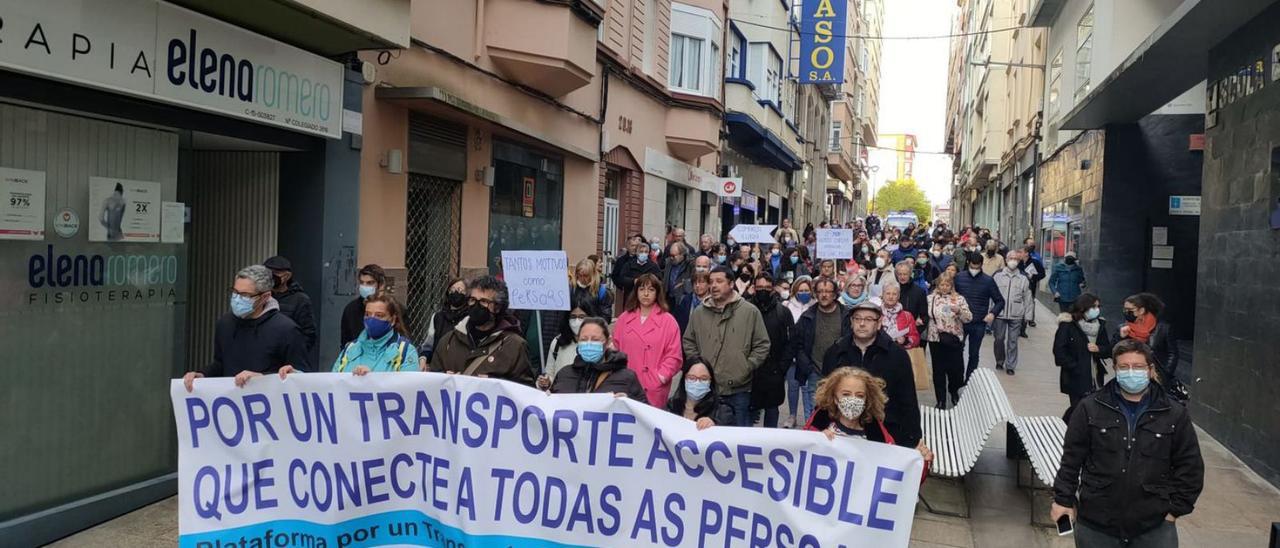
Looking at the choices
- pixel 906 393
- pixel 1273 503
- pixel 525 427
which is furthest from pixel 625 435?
pixel 1273 503

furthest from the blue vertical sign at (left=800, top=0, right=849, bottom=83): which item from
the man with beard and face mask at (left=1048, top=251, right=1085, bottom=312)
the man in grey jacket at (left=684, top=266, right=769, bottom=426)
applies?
the man in grey jacket at (left=684, top=266, right=769, bottom=426)

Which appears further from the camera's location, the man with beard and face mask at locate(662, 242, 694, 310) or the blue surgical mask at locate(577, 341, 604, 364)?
the man with beard and face mask at locate(662, 242, 694, 310)

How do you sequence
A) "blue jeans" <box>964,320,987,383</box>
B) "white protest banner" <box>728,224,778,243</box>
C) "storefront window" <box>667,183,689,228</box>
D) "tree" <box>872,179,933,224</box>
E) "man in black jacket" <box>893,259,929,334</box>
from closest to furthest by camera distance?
"man in black jacket" <box>893,259,929,334</box>
"blue jeans" <box>964,320,987,383</box>
"white protest banner" <box>728,224,778,243</box>
"storefront window" <box>667,183,689,228</box>
"tree" <box>872,179,933,224</box>

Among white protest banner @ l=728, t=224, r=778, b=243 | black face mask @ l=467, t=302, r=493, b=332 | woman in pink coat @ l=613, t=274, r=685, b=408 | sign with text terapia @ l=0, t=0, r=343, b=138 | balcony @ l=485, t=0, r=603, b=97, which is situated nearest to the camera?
sign with text terapia @ l=0, t=0, r=343, b=138

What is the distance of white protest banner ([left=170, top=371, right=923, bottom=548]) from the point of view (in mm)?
4508

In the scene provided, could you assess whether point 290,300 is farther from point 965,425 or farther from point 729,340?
point 965,425

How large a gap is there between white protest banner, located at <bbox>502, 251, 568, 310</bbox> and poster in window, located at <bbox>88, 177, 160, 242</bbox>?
2.83 m

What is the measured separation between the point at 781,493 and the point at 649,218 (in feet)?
51.4

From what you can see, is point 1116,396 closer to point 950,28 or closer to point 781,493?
point 781,493

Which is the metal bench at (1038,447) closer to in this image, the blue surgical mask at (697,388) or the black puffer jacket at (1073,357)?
the black puffer jacket at (1073,357)

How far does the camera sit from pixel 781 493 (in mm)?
4492

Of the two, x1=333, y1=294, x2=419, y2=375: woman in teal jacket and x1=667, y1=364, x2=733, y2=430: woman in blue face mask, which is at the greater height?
x1=333, y1=294, x2=419, y2=375: woman in teal jacket

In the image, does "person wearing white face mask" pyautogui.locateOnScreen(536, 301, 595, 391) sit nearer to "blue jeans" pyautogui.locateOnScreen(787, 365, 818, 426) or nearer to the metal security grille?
"blue jeans" pyautogui.locateOnScreen(787, 365, 818, 426)

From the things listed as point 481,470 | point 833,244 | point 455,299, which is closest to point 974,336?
point 833,244
